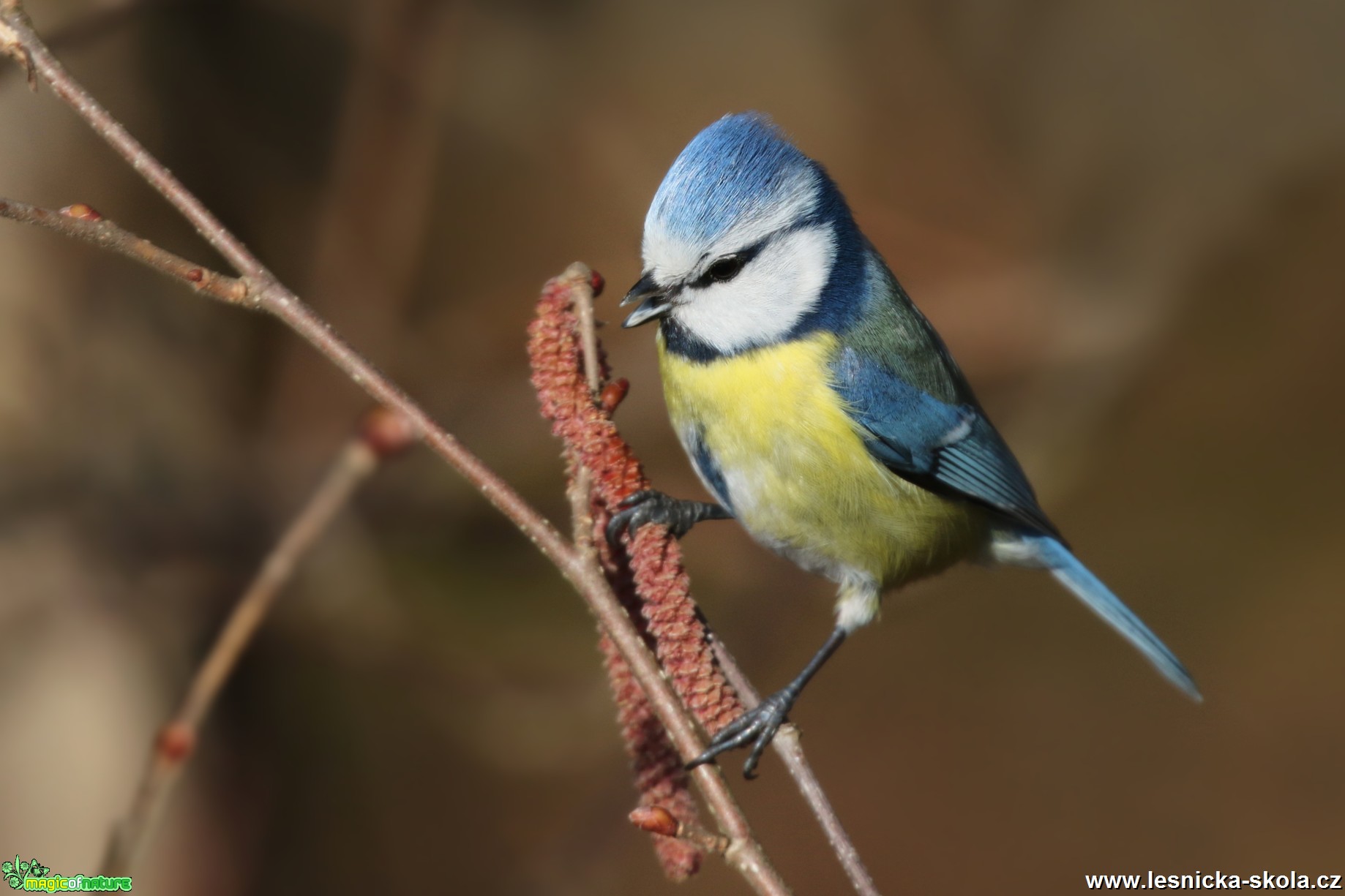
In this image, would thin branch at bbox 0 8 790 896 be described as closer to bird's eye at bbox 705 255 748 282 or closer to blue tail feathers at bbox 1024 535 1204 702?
bird's eye at bbox 705 255 748 282

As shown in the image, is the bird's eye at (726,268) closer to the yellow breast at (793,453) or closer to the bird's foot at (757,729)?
the yellow breast at (793,453)

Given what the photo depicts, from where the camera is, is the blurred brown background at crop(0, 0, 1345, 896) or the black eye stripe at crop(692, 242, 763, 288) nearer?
the black eye stripe at crop(692, 242, 763, 288)

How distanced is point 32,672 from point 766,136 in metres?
1.82

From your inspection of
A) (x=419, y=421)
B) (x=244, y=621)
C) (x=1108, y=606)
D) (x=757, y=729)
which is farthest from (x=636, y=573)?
(x=1108, y=606)

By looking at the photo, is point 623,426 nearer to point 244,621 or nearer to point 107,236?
point 244,621

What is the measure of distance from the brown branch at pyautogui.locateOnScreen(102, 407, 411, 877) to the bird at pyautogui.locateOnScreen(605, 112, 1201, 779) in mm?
459

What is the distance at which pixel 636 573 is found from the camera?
3.52ft

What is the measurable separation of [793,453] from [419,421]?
84cm

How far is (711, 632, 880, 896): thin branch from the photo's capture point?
1.03 m

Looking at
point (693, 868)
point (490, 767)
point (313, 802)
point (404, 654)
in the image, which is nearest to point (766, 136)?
point (693, 868)

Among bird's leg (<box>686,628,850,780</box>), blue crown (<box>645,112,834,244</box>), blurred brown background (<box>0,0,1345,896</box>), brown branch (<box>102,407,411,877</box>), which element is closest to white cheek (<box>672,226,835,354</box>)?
blue crown (<box>645,112,834,244</box>)

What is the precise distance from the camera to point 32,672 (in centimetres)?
224

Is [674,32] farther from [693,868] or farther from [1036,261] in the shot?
[693,868]

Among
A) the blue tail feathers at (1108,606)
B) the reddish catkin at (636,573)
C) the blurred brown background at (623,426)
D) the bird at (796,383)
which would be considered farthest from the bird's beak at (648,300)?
the blurred brown background at (623,426)
